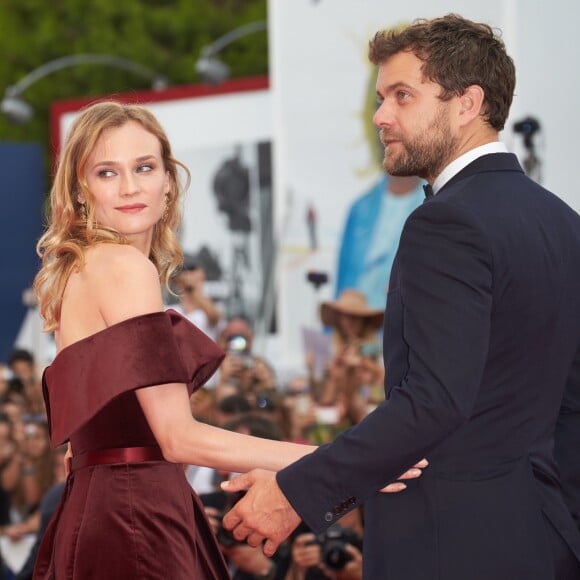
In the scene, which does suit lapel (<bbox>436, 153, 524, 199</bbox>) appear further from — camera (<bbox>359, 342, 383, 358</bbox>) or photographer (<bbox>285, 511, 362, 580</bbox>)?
camera (<bbox>359, 342, 383, 358</bbox>)

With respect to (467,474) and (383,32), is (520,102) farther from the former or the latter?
(467,474)

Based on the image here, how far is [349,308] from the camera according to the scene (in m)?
9.73

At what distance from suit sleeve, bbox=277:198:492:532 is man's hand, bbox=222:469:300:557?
0.29ft

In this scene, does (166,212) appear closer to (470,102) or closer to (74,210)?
(74,210)

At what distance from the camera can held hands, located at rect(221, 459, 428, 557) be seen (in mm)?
3021

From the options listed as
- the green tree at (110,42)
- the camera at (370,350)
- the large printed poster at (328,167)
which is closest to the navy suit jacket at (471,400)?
the camera at (370,350)

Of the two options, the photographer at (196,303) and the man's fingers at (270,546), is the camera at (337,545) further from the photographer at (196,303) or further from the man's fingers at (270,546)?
the photographer at (196,303)

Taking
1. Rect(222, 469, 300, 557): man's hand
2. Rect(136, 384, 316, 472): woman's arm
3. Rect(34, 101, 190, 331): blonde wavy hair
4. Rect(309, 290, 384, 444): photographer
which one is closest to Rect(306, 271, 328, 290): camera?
Rect(309, 290, 384, 444): photographer

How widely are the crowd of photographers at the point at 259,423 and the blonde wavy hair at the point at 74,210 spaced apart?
6.14 ft

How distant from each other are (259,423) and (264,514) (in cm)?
253

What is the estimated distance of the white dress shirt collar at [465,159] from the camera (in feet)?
9.93

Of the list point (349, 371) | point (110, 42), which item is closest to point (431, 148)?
point (349, 371)

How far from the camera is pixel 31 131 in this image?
29562 millimetres

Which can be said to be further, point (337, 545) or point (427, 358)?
point (337, 545)
